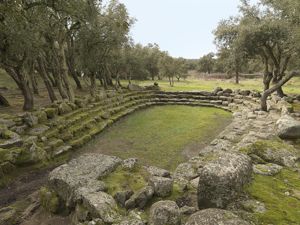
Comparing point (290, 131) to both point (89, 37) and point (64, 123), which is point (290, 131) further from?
point (89, 37)

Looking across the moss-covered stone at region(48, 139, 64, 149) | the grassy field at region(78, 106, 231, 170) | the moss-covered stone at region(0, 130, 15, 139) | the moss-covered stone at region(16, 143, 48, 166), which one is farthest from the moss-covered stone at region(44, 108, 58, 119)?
the moss-covered stone at region(16, 143, 48, 166)

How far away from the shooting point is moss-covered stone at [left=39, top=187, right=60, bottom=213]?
7.03 meters

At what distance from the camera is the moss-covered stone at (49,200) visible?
23.1 ft

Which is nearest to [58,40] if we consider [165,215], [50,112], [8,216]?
[50,112]

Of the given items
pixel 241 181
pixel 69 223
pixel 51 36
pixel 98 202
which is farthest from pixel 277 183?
pixel 51 36

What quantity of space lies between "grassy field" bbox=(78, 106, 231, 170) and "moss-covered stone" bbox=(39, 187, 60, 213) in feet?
15.3

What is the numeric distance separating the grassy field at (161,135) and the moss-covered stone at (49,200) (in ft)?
15.3

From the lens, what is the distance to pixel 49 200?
7.18m

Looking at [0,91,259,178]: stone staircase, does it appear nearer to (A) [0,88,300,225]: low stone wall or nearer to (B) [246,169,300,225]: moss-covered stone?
(A) [0,88,300,225]: low stone wall

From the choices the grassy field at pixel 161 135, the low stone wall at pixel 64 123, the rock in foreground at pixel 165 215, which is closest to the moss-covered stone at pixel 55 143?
the low stone wall at pixel 64 123

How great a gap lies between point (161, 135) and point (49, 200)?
348 inches

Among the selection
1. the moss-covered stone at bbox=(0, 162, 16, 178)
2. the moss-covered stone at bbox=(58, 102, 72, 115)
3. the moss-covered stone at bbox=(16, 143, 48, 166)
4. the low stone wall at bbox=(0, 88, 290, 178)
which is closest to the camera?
the moss-covered stone at bbox=(0, 162, 16, 178)

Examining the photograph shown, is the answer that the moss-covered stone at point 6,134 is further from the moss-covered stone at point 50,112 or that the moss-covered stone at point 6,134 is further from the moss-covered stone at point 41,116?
the moss-covered stone at point 50,112

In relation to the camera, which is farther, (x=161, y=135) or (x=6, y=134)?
(x=161, y=135)
